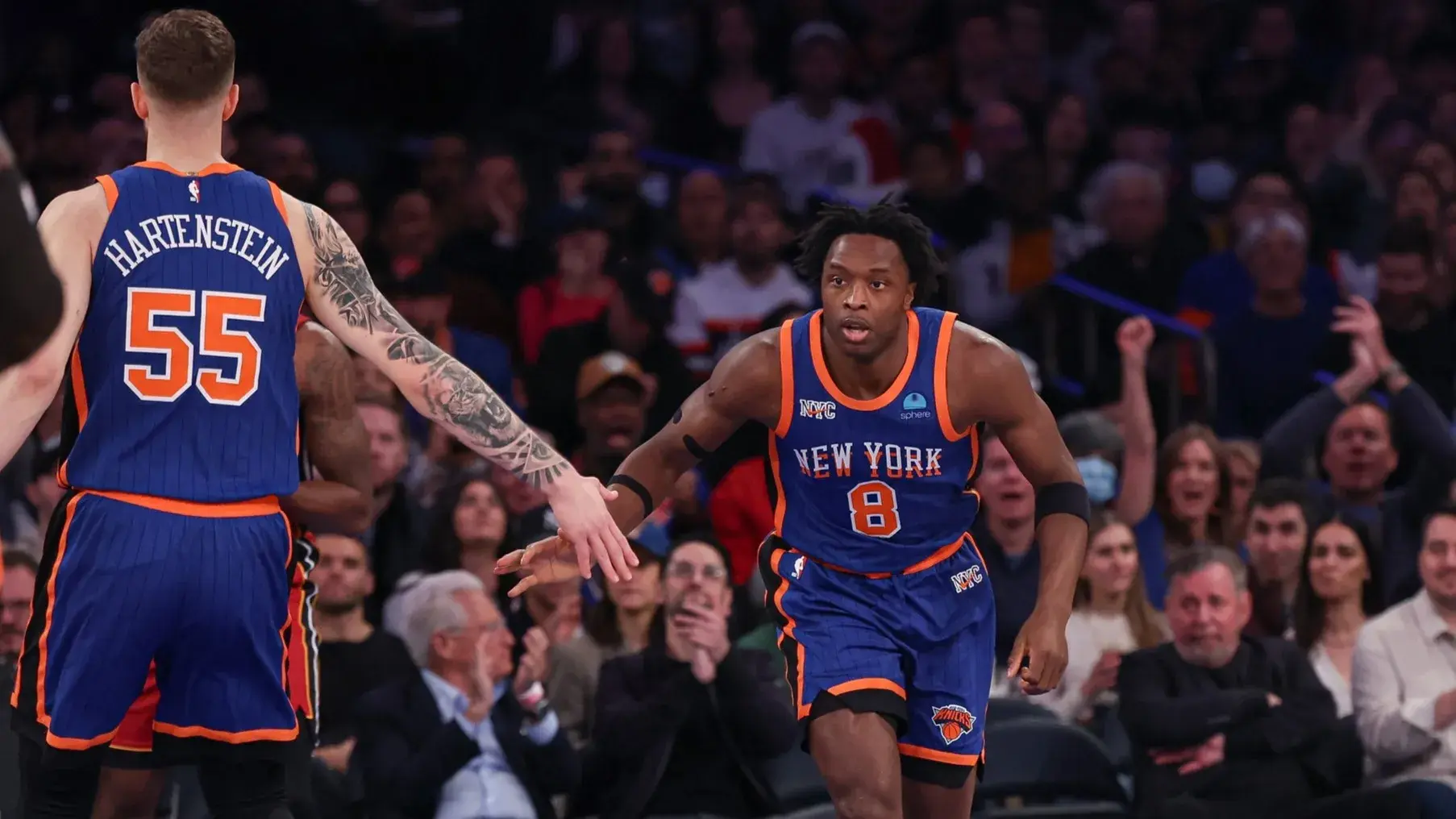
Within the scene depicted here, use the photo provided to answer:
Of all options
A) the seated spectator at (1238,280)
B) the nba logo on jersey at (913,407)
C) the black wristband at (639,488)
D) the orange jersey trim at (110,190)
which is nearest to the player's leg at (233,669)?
the orange jersey trim at (110,190)

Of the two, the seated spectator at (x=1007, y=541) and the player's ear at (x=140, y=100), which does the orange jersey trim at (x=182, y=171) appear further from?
the seated spectator at (x=1007, y=541)

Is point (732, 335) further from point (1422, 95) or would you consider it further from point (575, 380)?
point (1422, 95)

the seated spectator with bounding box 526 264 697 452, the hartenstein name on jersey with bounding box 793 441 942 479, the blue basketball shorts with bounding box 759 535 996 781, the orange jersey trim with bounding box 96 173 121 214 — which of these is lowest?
the blue basketball shorts with bounding box 759 535 996 781

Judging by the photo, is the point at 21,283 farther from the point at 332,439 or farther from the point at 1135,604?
the point at 1135,604

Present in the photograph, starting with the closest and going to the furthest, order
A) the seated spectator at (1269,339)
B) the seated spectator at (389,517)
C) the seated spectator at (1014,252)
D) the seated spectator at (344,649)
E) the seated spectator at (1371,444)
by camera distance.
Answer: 1. the seated spectator at (344,649)
2. the seated spectator at (389,517)
3. the seated spectator at (1371,444)
4. the seated spectator at (1269,339)
5. the seated spectator at (1014,252)

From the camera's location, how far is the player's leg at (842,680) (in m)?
5.41

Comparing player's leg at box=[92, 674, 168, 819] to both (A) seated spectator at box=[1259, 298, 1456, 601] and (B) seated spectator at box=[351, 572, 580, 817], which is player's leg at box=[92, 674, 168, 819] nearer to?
(B) seated spectator at box=[351, 572, 580, 817]

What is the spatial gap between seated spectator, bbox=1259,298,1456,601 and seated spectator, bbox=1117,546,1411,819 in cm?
123

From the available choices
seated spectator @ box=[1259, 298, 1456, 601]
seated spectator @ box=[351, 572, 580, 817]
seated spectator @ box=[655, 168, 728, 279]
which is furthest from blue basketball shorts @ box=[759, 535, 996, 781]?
seated spectator @ box=[655, 168, 728, 279]

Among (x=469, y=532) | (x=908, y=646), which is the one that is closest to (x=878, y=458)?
(x=908, y=646)

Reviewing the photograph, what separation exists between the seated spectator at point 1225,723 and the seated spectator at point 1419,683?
118 millimetres

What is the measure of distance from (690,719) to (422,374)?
258 cm

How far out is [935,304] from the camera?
33.7 ft

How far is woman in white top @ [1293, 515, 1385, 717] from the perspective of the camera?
26.1 ft
